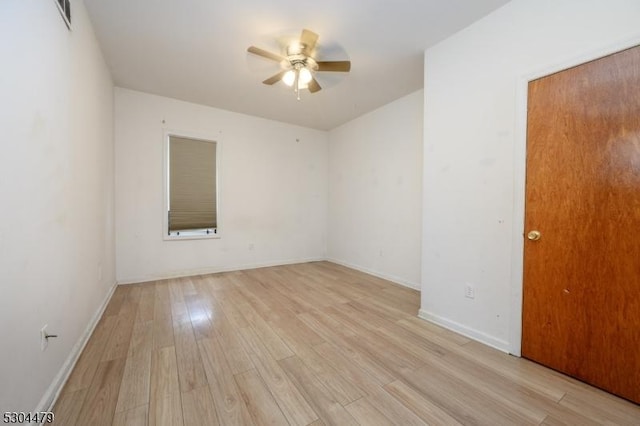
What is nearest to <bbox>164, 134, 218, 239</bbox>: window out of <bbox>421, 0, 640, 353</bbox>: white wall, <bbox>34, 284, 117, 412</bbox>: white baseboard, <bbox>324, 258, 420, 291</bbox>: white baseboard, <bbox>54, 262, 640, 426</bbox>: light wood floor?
<bbox>54, 262, 640, 426</bbox>: light wood floor

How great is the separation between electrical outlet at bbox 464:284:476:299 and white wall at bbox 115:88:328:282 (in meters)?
3.35

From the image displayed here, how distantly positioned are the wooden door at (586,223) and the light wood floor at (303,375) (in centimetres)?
24

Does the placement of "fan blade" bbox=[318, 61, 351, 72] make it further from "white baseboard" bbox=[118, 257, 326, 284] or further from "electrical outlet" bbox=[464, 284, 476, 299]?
"white baseboard" bbox=[118, 257, 326, 284]

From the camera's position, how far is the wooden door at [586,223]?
147 centimetres

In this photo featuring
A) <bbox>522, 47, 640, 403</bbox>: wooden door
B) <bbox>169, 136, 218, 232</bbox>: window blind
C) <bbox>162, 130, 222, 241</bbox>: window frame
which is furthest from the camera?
<bbox>169, 136, 218, 232</bbox>: window blind

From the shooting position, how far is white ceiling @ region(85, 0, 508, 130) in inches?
79.7

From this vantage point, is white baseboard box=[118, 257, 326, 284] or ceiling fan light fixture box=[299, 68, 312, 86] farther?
white baseboard box=[118, 257, 326, 284]

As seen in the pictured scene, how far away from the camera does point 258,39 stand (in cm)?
240

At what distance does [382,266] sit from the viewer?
13.4ft

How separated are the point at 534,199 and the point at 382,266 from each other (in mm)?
2505

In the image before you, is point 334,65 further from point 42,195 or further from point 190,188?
point 190,188

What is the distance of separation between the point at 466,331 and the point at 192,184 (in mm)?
4154

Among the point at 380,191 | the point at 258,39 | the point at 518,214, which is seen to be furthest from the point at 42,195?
the point at 380,191

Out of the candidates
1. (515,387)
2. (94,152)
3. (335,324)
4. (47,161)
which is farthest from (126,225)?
(515,387)
